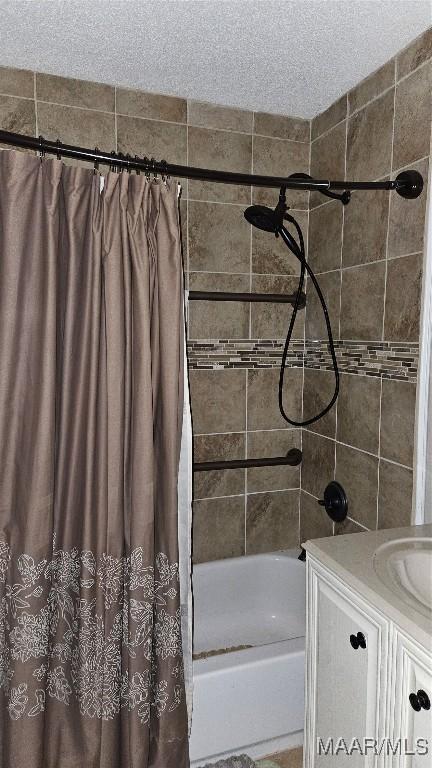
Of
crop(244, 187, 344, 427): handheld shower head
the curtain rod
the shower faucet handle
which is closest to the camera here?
the curtain rod

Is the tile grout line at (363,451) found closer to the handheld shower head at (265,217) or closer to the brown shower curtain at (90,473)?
the brown shower curtain at (90,473)

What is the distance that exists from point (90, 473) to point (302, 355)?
131 cm

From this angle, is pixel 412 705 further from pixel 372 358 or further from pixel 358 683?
pixel 372 358

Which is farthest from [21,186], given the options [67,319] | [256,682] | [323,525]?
[323,525]

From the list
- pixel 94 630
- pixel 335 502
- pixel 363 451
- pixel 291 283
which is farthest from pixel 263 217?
pixel 94 630

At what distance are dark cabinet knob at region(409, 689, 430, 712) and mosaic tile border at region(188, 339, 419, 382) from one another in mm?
1011

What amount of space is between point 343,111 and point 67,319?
4.92 feet

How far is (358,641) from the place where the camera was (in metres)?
1.11

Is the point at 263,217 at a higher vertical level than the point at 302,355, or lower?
higher

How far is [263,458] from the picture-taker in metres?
2.31

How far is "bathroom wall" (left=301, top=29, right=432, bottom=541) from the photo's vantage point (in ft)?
5.37

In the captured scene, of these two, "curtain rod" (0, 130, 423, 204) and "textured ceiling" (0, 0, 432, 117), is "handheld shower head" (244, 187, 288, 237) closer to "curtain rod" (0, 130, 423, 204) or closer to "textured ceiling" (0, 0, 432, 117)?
"curtain rod" (0, 130, 423, 204)

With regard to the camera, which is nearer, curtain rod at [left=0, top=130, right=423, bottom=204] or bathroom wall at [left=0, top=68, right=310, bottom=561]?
curtain rod at [left=0, top=130, right=423, bottom=204]

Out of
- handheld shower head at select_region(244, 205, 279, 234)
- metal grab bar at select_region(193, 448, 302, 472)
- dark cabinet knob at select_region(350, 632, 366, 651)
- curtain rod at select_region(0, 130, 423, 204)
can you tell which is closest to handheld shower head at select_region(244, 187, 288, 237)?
handheld shower head at select_region(244, 205, 279, 234)
